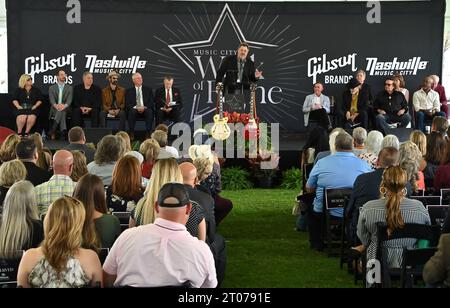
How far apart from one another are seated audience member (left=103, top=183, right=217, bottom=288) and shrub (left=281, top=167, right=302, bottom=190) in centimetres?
1004

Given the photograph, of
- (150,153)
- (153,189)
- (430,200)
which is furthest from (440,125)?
(153,189)

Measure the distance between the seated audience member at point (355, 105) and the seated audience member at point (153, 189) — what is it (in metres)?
11.1

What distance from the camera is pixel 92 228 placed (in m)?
5.96

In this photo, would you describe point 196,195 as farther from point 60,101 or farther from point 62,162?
point 60,101

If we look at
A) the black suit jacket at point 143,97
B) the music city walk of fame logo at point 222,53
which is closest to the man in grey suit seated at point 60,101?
the black suit jacket at point 143,97

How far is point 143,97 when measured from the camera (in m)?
17.6

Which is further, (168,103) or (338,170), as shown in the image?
(168,103)

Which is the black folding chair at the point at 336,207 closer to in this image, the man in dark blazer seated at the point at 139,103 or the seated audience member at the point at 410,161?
the seated audience member at the point at 410,161

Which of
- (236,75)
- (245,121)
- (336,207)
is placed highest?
(236,75)

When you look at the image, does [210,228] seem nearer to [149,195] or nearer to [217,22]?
[149,195]

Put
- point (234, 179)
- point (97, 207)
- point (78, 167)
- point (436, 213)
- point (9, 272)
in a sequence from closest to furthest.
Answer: point (9, 272) < point (97, 207) < point (436, 213) < point (78, 167) < point (234, 179)

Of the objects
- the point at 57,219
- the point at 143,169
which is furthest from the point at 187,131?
the point at 57,219

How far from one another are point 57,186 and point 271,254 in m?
2.94

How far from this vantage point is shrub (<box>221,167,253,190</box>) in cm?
1516
